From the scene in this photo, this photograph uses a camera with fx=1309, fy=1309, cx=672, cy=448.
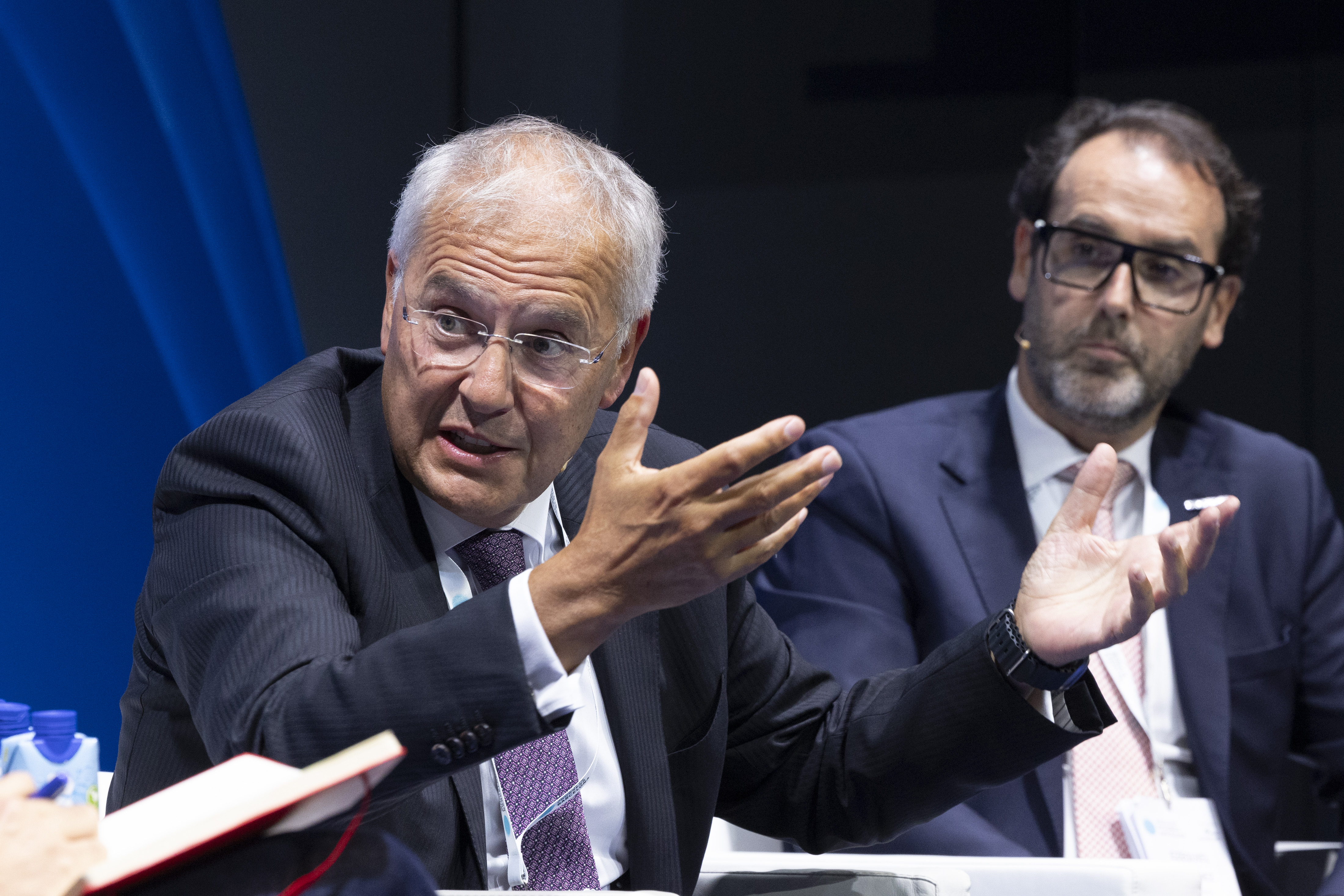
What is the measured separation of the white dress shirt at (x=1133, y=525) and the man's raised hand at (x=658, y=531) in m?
1.38

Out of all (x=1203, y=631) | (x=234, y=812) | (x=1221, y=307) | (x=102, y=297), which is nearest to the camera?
(x=234, y=812)

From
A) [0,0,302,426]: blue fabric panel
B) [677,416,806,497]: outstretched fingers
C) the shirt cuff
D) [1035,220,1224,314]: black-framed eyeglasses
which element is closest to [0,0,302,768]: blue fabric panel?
[0,0,302,426]: blue fabric panel

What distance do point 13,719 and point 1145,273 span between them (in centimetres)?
216

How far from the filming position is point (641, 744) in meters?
1.60

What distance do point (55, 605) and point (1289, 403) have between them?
10.1 feet

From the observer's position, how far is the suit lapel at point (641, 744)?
5.18 ft

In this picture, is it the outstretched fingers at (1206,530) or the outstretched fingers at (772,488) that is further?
the outstretched fingers at (1206,530)

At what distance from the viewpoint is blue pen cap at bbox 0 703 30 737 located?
6.77 feet

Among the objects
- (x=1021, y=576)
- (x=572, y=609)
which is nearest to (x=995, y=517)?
(x=1021, y=576)

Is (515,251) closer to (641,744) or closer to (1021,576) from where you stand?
(641,744)

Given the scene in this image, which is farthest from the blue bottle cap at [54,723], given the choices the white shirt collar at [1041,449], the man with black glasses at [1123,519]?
the white shirt collar at [1041,449]

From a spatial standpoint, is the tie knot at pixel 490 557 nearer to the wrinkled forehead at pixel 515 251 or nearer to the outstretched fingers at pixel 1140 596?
the wrinkled forehead at pixel 515 251

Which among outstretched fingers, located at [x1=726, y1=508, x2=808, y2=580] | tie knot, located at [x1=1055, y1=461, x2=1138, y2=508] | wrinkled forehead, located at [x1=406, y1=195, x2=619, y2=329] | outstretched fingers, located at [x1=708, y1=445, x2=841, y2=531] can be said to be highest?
wrinkled forehead, located at [x1=406, y1=195, x2=619, y2=329]

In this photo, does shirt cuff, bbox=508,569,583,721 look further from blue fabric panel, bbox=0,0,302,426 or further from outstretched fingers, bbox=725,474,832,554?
blue fabric panel, bbox=0,0,302,426
